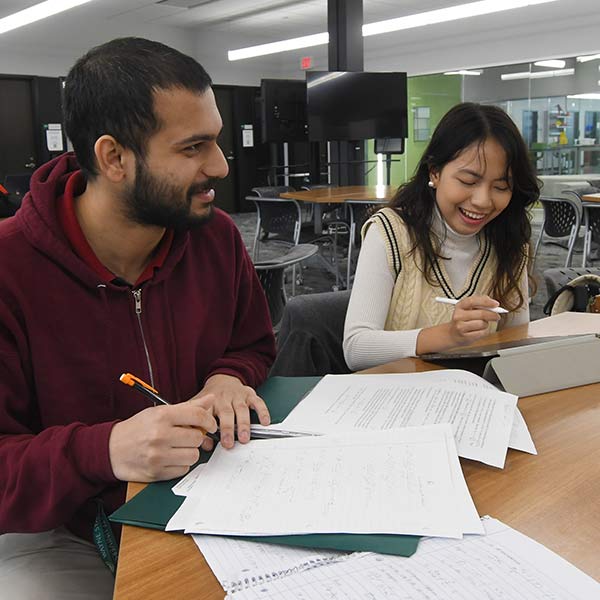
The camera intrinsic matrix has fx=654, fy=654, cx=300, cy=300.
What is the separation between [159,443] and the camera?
0.82m

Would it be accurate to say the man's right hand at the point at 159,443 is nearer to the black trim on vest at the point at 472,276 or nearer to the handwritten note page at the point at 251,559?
the handwritten note page at the point at 251,559

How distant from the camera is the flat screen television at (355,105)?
655cm

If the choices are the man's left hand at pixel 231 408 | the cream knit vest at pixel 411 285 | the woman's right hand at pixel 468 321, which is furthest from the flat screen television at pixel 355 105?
the man's left hand at pixel 231 408

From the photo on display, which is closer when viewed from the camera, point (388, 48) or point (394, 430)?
point (394, 430)

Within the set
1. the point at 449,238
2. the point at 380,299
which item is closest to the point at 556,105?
the point at 449,238

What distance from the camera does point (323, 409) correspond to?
3.38 ft

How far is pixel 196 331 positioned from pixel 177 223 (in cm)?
21

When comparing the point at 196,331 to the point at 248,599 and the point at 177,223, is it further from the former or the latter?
the point at 248,599

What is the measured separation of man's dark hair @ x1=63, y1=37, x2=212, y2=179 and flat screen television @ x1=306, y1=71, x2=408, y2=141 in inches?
225

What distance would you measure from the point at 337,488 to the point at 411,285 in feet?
3.22

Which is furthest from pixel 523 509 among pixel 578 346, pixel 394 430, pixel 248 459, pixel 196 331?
pixel 196 331

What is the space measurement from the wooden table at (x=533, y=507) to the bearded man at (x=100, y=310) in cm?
14

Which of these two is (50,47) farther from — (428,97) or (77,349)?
(77,349)

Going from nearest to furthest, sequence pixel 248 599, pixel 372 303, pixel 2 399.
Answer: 1. pixel 248 599
2. pixel 2 399
3. pixel 372 303
